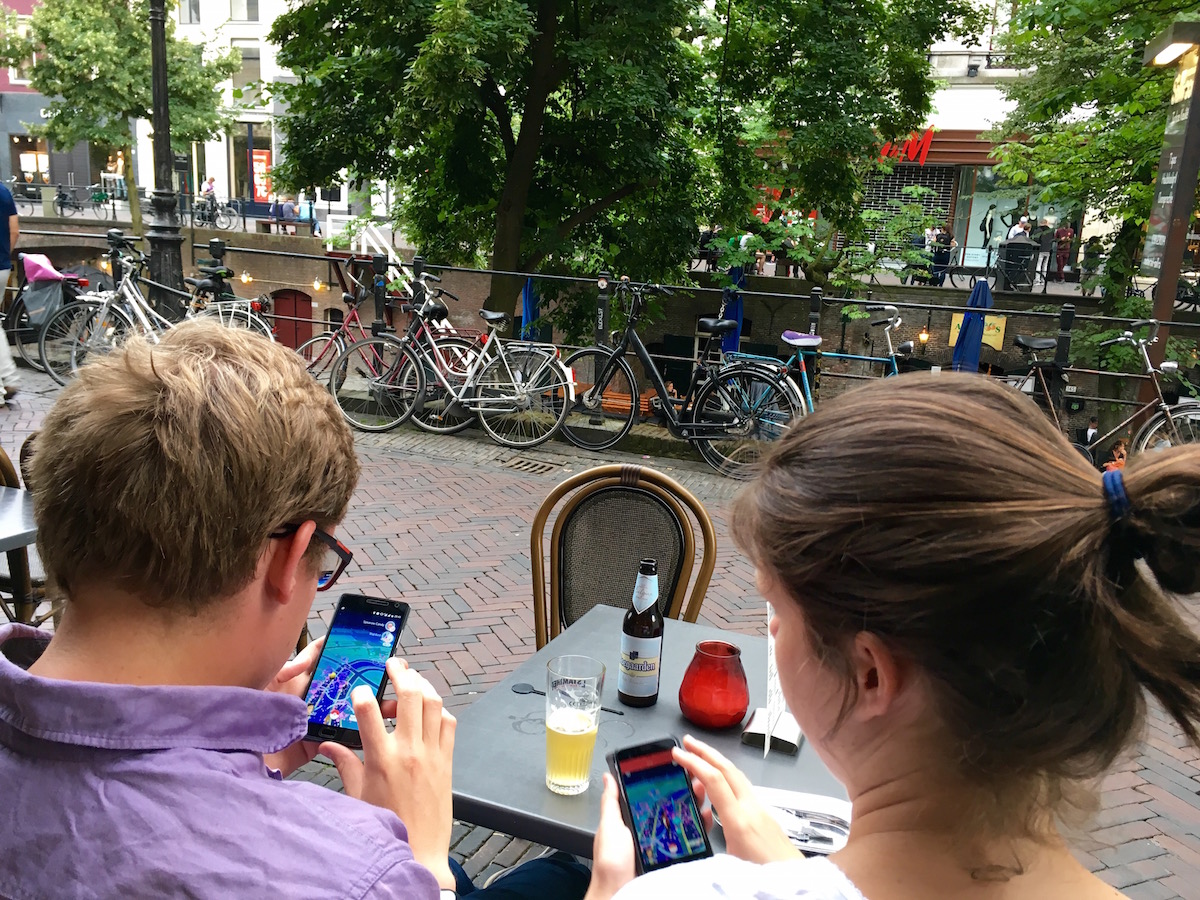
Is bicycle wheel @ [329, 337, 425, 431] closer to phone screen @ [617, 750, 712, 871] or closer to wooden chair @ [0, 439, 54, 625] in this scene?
wooden chair @ [0, 439, 54, 625]

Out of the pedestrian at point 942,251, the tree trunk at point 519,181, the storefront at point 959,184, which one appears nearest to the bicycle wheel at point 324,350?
the tree trunk at point 519,181

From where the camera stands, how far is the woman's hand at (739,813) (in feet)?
4.03

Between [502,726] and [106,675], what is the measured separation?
3.18 feet

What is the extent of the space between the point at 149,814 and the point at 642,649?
1.12 metres

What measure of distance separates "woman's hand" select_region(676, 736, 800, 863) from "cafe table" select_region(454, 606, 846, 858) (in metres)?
0.22

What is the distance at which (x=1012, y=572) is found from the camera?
88cm

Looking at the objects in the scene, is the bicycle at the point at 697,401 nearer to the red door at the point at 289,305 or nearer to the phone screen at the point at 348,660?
the phone screen at the point at 348,660

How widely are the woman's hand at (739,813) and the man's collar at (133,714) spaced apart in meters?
0.53

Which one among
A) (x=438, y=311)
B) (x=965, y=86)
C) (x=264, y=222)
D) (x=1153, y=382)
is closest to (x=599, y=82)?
(x=438, y=311)

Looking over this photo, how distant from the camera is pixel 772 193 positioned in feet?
35.1

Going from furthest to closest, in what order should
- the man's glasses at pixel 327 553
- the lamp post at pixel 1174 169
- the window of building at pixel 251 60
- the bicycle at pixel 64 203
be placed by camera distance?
the window of building at pixel 251 60
the bicycle at pixel 64 203
the lamp post at pixel 1174 169
the man's glasses at pixel 327 553

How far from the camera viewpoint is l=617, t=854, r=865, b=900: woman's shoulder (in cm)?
95

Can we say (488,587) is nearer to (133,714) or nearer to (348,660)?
(348,660)

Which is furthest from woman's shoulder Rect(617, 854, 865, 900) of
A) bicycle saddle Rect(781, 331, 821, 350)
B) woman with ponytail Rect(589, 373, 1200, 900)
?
bicycle saddle Rect(781, 331, 821, 350)
